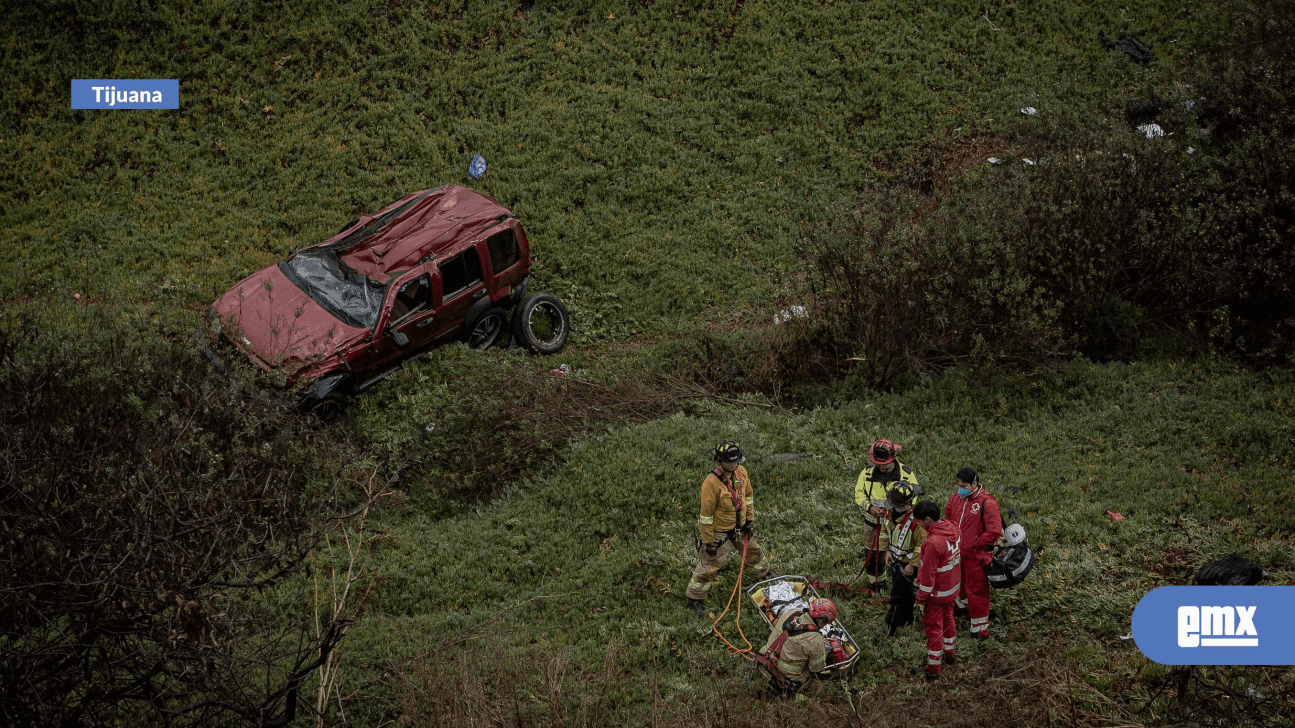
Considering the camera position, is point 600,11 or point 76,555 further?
point 600,11

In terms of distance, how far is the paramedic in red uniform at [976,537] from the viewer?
701 centimetres

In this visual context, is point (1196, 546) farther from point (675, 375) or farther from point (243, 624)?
point (243, 624)

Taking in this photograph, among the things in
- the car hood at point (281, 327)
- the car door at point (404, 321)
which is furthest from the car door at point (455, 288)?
the car hood at point (281, 327)

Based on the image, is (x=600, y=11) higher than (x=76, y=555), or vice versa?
(x=600, y=11)

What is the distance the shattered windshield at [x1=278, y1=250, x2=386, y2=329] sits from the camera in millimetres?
11445

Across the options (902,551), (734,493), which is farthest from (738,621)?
(902,551)

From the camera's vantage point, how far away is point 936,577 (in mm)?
6707

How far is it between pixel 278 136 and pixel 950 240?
41.2ft

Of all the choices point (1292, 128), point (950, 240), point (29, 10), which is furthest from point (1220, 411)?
point (29, 10)

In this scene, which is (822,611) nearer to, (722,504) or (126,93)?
(722,504)

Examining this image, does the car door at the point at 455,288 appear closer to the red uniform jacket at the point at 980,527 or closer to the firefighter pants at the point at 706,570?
the firefighter pants at the point at 706,570

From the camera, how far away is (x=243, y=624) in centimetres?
548

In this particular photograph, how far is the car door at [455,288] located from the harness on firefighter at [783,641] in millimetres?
7307

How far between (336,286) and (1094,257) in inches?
427
